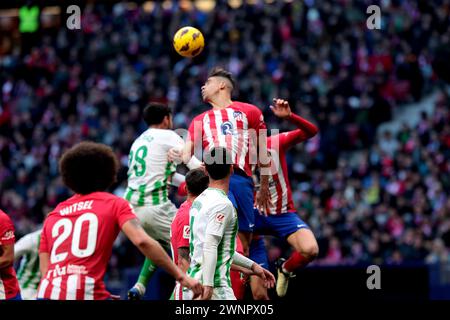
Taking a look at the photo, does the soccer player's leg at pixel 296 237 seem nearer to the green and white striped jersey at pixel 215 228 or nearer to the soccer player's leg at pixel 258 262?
the soccer player's leg at pixel 258 262

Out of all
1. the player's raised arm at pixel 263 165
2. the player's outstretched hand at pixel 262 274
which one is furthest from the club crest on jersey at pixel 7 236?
the player's raised arm at pixel 263 165

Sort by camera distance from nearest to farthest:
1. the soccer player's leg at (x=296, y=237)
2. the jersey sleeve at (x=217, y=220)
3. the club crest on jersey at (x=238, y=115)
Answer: the jersey sleeve at (x=217, y=220)
the club crest on jersey at (x=238, y=115)
the soccer player's leg at (x=296, y=237)

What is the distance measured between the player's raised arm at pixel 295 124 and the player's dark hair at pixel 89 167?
157 inches

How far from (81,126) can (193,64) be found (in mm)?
3693

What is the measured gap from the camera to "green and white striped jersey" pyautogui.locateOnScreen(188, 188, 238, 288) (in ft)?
28.5

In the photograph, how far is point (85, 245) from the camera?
7559 millimetres

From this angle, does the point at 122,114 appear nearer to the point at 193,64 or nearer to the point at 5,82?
the point at 193,64

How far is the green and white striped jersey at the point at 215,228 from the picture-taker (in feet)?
28.5

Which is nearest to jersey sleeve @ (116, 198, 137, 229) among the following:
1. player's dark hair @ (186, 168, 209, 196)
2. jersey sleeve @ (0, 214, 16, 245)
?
jersey sleeve @ (0, 214, 16, 245)

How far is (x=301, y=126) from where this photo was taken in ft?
39.4

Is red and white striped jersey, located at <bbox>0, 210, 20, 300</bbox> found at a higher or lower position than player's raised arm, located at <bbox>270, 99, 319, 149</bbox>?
lower

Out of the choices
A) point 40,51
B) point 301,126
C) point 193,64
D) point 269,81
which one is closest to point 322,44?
point 269,81

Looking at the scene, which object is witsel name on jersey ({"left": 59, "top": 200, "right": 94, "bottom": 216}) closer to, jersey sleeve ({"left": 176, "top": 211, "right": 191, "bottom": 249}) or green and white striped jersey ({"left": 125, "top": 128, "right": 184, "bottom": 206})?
jersey sleeve ({"left": 176, "top": 211, "right": 191, "bottom": 249})

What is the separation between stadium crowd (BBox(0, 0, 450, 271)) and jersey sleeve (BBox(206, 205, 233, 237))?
1070cm
